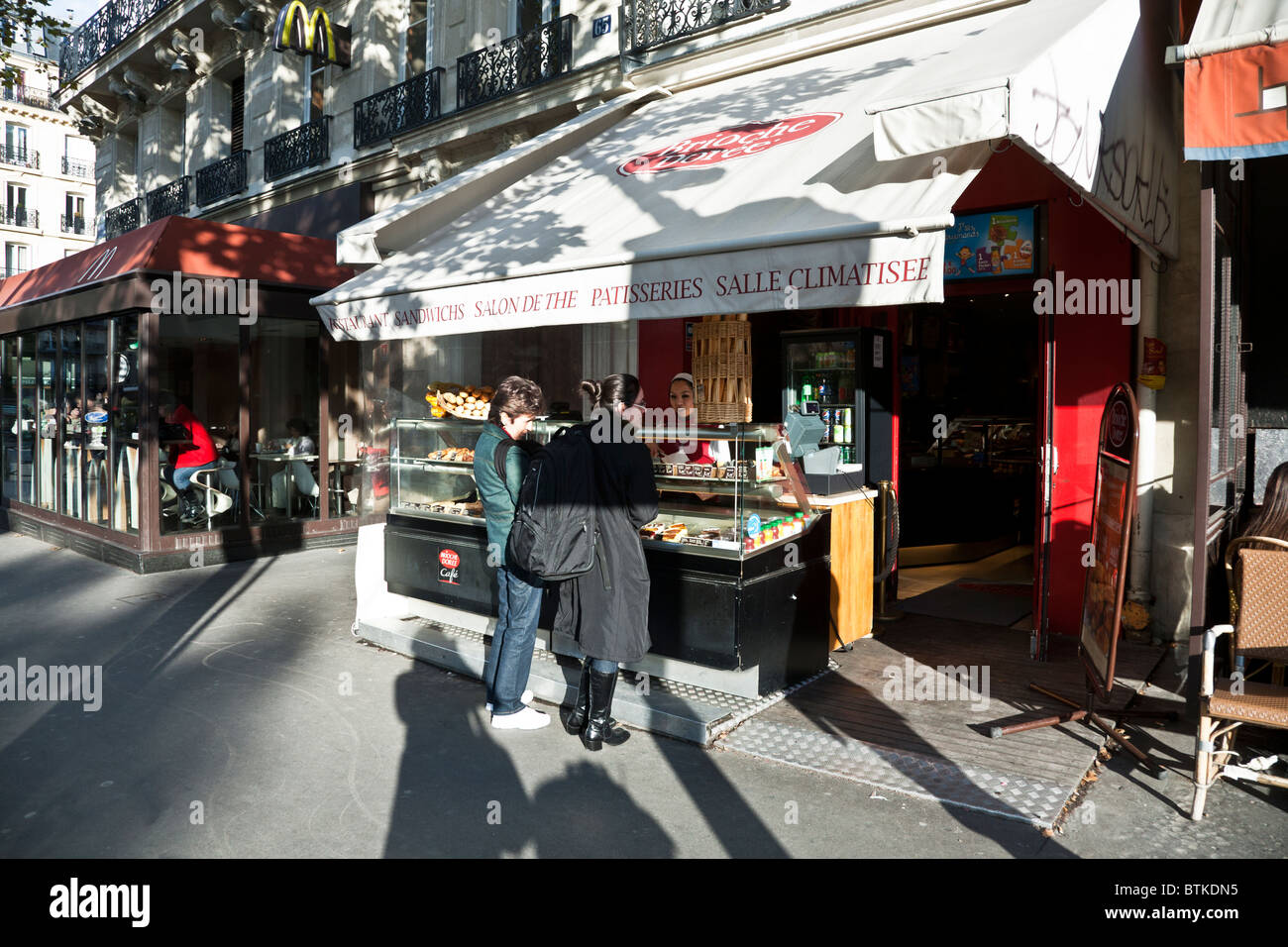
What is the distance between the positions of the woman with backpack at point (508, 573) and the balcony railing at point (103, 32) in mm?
16895

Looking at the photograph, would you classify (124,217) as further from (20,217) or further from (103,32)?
(20,217)

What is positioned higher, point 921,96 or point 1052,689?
point 921,96

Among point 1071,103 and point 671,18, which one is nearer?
point 1071,103

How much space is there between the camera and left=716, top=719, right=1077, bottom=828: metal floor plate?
12.8 feet

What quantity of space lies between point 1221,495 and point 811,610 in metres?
2.42

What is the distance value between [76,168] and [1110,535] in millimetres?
57310

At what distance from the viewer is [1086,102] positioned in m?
4.22

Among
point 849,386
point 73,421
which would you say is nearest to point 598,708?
point 849,386

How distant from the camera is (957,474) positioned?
9969 millimetres

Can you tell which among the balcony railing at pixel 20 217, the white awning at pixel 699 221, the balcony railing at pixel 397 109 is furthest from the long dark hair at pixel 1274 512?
the balcony railing at pixel 20 217

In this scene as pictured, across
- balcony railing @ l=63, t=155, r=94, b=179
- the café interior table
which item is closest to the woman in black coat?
the café interior table

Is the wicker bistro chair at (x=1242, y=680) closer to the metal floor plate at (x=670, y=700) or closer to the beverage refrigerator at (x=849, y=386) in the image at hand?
the metal floor plate at (x=670, y=700)
